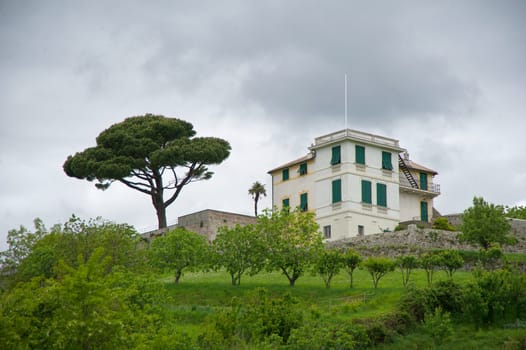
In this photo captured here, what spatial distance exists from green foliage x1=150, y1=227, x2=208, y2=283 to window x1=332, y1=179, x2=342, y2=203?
12727 millimetres

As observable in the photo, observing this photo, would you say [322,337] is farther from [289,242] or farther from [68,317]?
[289,242]

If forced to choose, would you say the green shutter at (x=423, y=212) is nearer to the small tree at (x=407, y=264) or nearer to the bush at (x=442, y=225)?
the bush at (x=442, y=225)

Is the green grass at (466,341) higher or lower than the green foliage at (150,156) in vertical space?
lower

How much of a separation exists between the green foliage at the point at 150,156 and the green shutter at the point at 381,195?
12.6m

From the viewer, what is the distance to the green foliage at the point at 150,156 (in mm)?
69062

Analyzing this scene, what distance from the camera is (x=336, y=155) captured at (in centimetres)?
6406

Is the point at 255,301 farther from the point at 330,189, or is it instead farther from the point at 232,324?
the point at 330,189

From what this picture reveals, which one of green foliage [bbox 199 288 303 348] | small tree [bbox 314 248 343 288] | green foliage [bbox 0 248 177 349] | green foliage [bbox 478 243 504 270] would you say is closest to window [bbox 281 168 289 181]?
green foliage [bbox 478 243 504 270]

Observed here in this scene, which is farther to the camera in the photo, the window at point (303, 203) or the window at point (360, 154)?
the window at point (303, 203)

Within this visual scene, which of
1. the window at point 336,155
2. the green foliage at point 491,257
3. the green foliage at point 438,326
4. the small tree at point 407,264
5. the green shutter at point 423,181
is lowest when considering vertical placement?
the green foliage at point 438,326

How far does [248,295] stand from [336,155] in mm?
25390

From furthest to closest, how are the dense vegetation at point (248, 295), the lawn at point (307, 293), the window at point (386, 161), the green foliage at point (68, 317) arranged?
1. the window at point (386, 161)
2. the lawn at point (307, 293)
3. the dense vegetation at point (248, 295)
4. the green foliage at point (68, 317)

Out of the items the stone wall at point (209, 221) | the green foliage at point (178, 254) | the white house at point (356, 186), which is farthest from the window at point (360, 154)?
the green foliage at point (178, 254)

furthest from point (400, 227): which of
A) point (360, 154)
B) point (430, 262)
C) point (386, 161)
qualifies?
point (430, 262)
